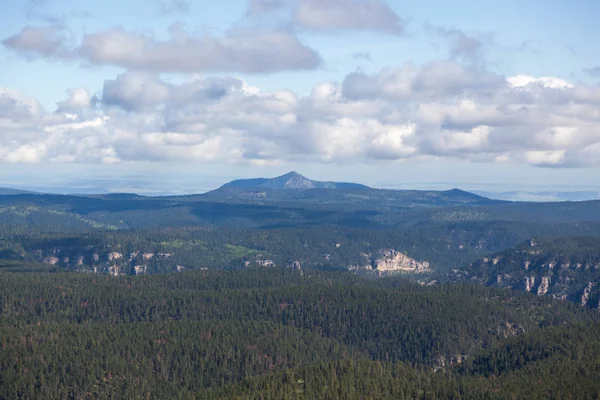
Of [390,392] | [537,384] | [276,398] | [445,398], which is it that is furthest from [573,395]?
[276,398]

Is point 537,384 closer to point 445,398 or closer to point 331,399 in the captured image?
point 445,398

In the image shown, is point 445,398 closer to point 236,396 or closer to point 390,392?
point 390,392

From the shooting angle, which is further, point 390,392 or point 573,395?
point 390,392

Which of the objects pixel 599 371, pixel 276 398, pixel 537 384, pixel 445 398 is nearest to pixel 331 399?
pixel 276 398

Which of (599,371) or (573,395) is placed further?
(599,371)

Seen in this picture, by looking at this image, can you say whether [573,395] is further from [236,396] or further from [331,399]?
[236,396]

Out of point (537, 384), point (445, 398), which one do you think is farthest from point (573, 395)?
point (445, 398)

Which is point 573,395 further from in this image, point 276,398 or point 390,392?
point 276,398
